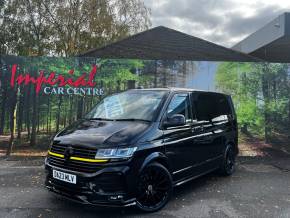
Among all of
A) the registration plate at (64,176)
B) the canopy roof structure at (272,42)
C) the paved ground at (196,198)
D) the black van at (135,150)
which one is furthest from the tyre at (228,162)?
the canopy roof structure at (272,42)

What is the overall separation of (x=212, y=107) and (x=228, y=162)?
4.73 feet

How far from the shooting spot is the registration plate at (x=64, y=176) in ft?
15.9

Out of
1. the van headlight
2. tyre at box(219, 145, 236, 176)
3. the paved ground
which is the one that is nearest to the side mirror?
the van headlight

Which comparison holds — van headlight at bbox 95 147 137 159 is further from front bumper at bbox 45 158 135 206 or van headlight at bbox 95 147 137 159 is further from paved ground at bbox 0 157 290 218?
paved ground at bbox 0 157 290 218

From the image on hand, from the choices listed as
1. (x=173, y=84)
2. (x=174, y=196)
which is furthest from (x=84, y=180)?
(x=173, y=84)

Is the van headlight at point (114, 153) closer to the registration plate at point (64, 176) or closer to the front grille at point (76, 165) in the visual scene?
the front grille at point (76, 165)

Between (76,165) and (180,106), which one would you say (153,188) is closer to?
(76,165)

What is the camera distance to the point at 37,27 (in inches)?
997

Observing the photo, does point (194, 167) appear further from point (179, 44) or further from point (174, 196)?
point (179, 44)

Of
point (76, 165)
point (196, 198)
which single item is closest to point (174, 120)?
point (196, 198)

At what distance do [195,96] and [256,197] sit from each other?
2125 mm

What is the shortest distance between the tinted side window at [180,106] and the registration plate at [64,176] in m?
1.85

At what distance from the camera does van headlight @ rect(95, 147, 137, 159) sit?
4.75 meters

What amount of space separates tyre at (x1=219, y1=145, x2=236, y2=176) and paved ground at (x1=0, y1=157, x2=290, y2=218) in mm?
161
